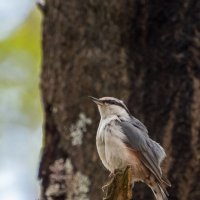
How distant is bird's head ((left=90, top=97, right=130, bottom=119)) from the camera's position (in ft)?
14.1

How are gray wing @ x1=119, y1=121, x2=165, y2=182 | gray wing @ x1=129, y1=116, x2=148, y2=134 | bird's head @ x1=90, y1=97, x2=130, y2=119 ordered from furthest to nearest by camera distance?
bird's head @ x1=90, y1=97, x2=130, y2=119, gray wing @ x1=129, y1=116, x2=148, y2=134, gray wing @ x1=119, y1=121, x2=165, y2=182

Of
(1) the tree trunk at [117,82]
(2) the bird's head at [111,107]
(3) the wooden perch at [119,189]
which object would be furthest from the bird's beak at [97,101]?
(3) the wooden perch at [119,189]

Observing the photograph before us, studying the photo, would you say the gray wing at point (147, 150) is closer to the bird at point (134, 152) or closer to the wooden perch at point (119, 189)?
the bird at point (134, 152)

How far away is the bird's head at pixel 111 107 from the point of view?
4312 mm

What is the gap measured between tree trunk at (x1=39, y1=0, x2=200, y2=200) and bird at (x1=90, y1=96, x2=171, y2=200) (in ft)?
1.15

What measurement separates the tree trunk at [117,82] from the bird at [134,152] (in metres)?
0.35

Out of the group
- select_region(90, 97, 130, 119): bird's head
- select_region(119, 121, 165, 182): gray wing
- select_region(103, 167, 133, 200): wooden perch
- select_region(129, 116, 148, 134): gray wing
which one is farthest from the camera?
select_region(90, 97, 130, 119): bird's head

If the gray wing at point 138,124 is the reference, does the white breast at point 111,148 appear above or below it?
below

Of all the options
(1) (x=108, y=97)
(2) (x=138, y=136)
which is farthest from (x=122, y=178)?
(1) (x=108, y=97)

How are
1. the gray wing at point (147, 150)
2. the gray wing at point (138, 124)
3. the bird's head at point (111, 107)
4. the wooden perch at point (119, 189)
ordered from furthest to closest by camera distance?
1. the bird's head at point (111, 107)
2. the gray wing at point (138, 124)
3. the gray wing at point (147, 150)
4. the wooden perch at point (119, 189)

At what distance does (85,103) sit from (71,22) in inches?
20.5

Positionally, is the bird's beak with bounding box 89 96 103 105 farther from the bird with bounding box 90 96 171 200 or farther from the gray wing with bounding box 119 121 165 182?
the gray wing with bounding box 119 121 165 182

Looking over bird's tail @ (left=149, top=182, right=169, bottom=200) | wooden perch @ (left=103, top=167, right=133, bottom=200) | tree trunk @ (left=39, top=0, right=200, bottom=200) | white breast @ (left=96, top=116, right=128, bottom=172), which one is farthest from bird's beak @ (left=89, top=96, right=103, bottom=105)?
wooden perch @ (left=103, top=167, right=133, bottom=200)

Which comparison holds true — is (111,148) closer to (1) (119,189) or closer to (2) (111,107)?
(2) (111,107)
